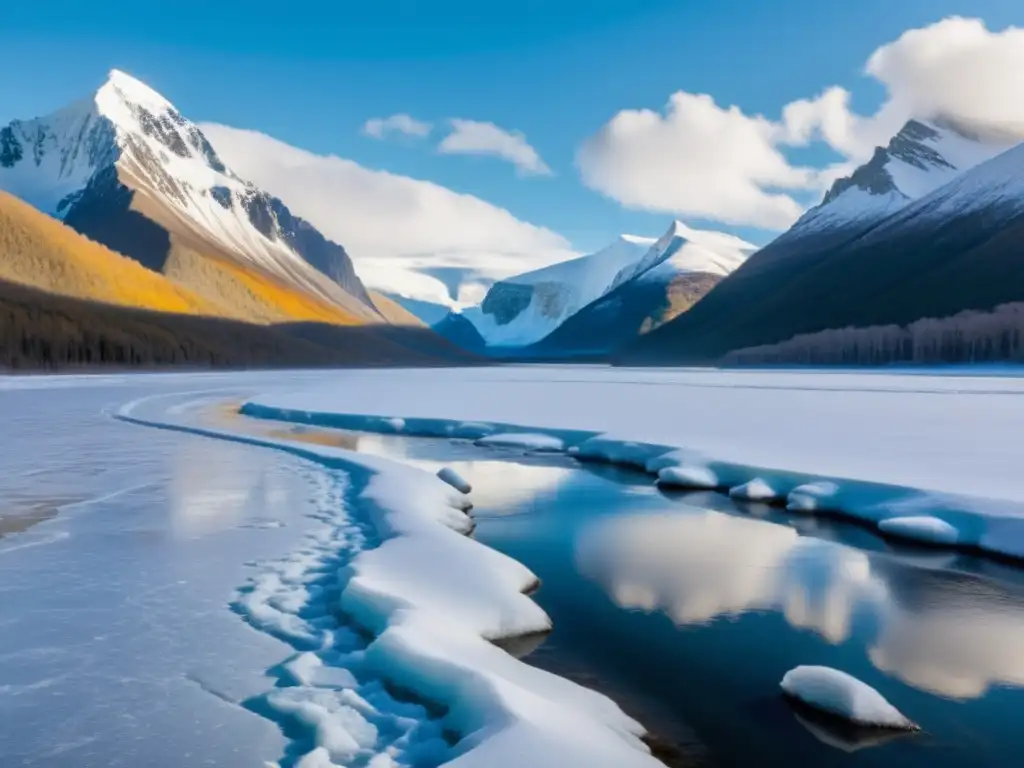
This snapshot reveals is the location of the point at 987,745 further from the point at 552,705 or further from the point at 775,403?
the point at 775,403

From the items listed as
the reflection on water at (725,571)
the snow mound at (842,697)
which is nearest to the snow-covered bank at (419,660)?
the reflection on water at (725,571)

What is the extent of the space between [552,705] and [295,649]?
315cm

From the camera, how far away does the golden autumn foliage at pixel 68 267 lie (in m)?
173

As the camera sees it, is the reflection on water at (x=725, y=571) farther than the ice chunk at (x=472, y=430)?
No

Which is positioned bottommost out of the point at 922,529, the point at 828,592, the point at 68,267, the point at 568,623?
the point at 828,592

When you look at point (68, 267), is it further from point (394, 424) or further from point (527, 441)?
point (527, 441)

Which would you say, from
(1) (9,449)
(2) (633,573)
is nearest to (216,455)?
(1) (9,449)

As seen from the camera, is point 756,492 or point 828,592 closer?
point 828,592

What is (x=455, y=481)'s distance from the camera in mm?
21531

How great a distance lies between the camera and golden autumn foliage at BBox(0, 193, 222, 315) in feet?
568

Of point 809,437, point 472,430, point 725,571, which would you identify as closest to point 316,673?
point 725,571

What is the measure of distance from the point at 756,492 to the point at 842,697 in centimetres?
1208

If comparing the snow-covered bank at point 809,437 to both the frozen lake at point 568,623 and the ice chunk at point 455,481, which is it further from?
the ice chunk at point 455,481

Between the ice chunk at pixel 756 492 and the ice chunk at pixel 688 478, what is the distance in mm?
1503
